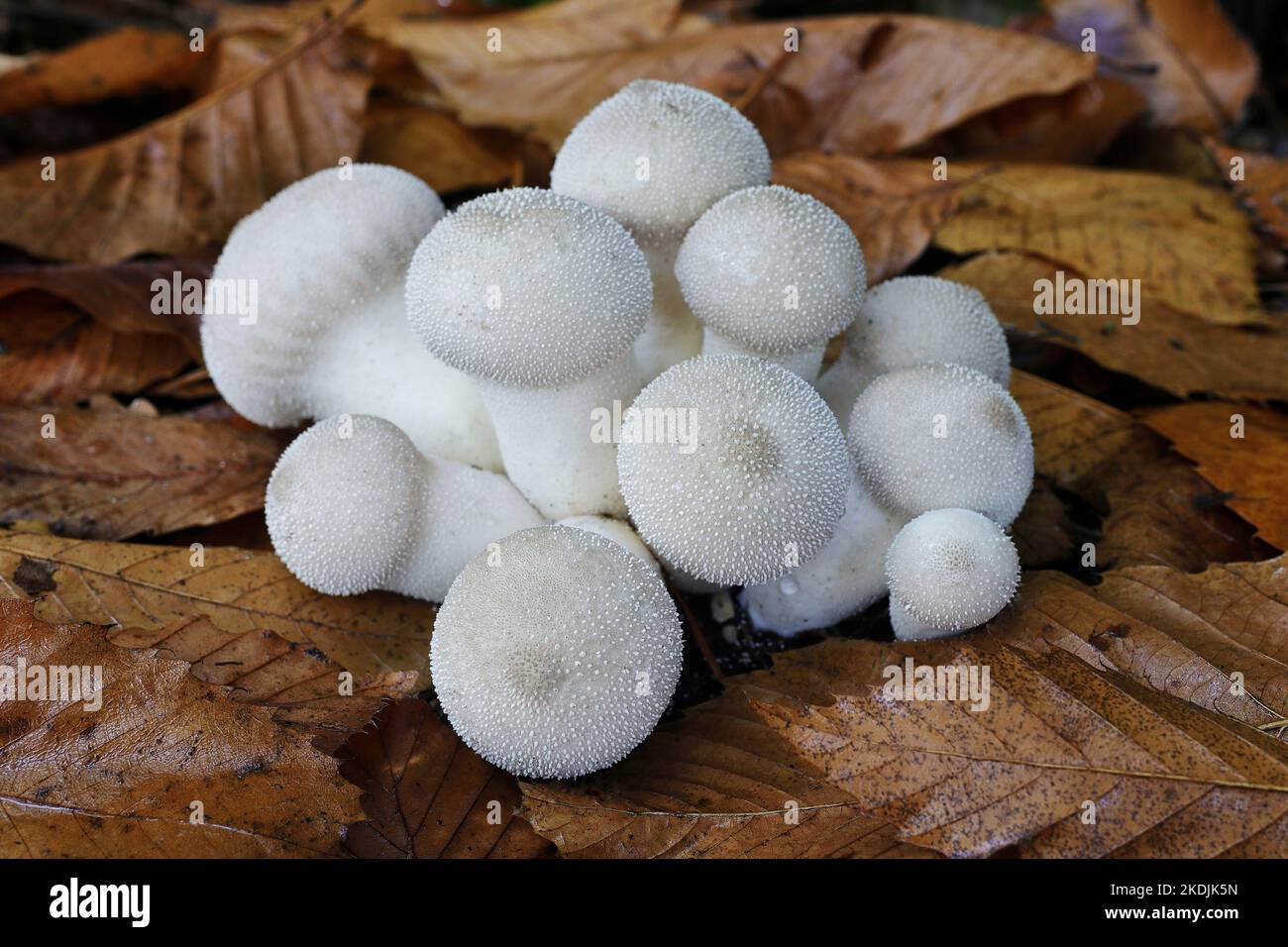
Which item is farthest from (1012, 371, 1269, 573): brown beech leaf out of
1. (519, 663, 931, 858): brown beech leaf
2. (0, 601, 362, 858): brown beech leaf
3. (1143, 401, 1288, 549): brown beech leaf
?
(0, 601, 362, 858): brown beech leaf

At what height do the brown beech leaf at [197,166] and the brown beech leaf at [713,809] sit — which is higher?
the brown beech leaf at [197,166]

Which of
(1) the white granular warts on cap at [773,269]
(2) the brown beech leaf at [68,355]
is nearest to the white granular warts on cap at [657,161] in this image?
(1) the white granular warts on cap at [773,269]

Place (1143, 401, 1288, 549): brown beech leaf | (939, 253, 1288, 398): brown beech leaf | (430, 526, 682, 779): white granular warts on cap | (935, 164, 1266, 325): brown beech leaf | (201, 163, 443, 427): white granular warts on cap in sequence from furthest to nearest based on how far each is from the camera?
(935, 164, 1266, 325): brown beech leaf
(939, 253, 1288, 398): brown beech leaf
(201, 163, 443, 427): white granular warts on cap
(1143, 401, 1288, 549): brown beech leaf
(430, 526, 682, 779): white granular warts on cap

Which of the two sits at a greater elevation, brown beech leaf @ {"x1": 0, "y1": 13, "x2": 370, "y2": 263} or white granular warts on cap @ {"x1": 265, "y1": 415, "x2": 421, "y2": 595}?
brown beech leaf @ {"x1": 0, "y1": 13, "x2": 370, "y2": 263}

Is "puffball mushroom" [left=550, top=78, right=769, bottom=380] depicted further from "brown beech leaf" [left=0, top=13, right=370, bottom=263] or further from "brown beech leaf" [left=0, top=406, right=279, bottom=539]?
"brown beech leaf" [left=0, top=13, right=370, bottom=263]

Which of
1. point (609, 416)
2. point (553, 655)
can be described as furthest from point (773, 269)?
point (553, 655)

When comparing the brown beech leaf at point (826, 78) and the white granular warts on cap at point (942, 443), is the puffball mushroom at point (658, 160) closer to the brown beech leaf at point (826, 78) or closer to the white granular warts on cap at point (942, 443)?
the white granular warts on cap at point (942, 443)
